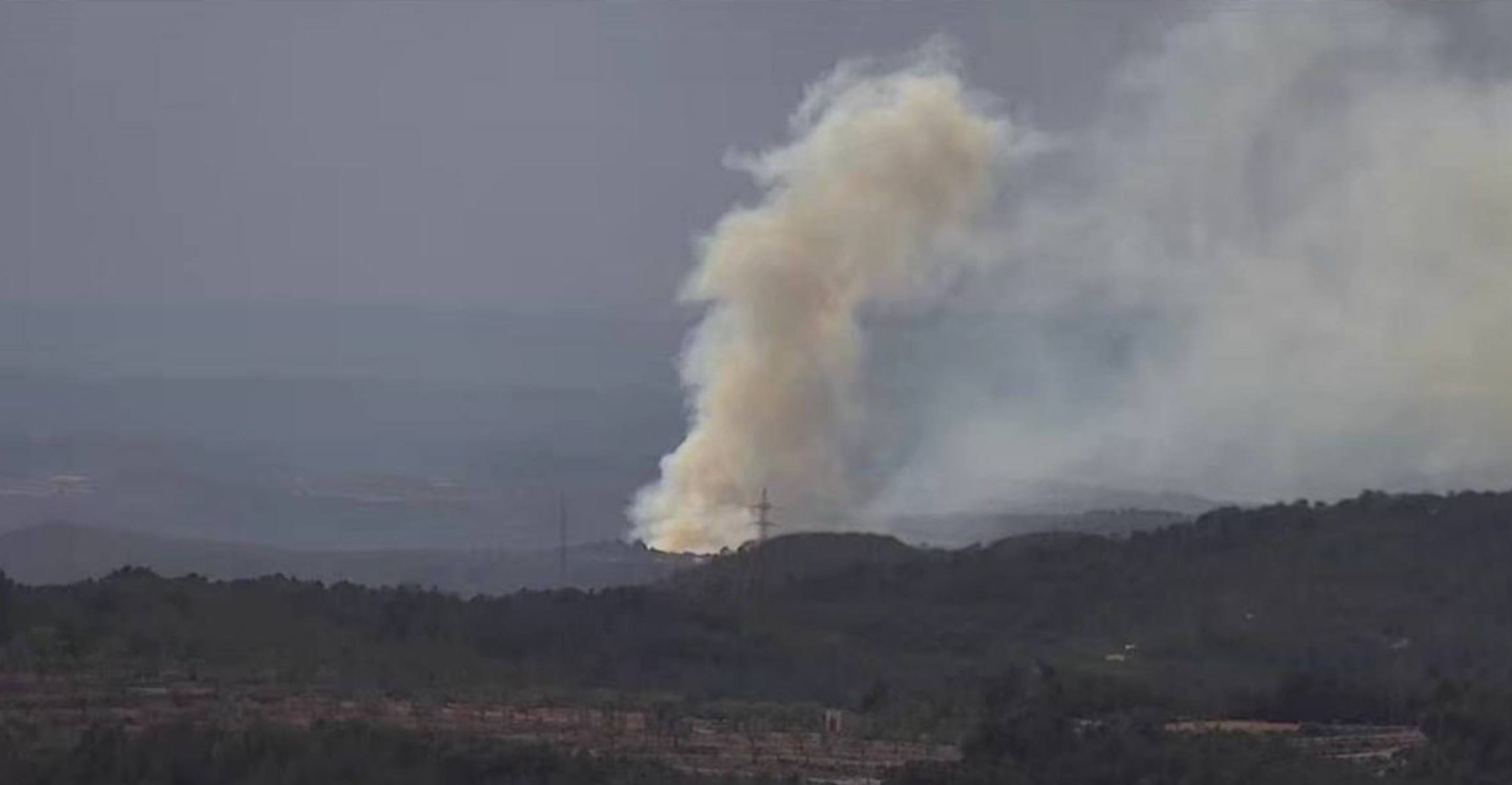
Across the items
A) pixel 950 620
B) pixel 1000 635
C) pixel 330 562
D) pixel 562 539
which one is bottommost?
pixel 1000 635

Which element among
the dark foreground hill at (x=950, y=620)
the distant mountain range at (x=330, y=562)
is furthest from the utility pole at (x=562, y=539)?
the dark foreground hill at (x=950, y=620)

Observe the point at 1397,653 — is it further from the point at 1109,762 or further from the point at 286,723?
the point at 286,723

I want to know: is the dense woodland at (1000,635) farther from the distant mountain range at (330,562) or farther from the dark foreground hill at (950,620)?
the distant mountain range at (330,562)

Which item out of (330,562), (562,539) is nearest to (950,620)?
(330,562)

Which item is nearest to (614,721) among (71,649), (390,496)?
(71,649)

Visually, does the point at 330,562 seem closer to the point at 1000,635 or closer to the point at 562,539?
the point at 562,539
